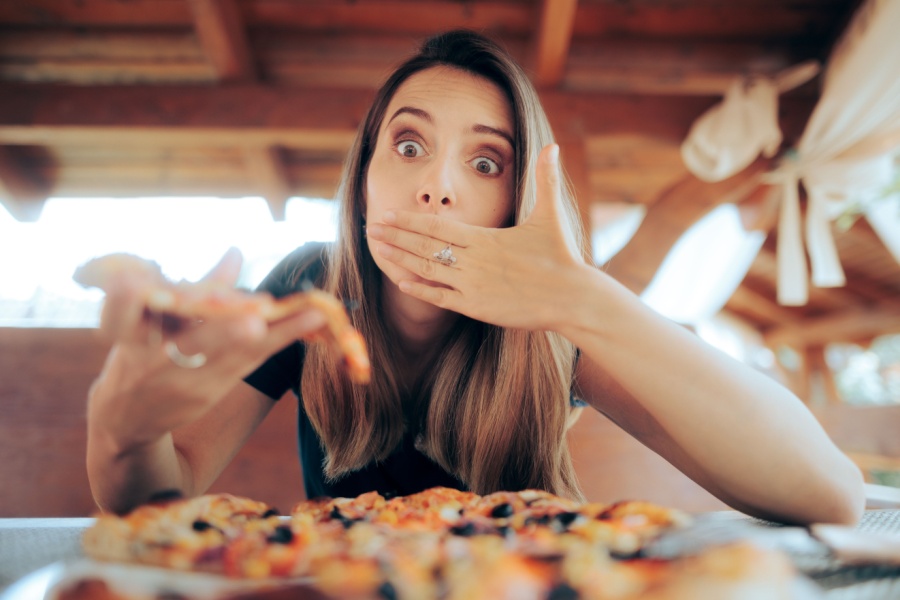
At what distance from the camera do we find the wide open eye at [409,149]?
1.27 m

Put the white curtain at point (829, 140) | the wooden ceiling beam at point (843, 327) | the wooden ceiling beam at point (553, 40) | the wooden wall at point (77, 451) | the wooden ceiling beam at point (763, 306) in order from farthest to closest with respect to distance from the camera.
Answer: the wooden ceiling beam at point (763, 306) → the wooden ceiling beam at point (843, 327) → the wooden ceiling beam at point (553, 40) → the white curtain at point (829, 140) → the wooden wall at point (77, 451)

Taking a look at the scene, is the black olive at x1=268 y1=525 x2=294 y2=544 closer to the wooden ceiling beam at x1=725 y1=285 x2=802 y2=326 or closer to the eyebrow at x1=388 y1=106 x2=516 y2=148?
the eyebrow at x1=388 y1=106 x2=516 y2=148

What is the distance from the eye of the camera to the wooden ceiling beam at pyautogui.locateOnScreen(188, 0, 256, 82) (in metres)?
2.88

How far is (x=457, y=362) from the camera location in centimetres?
138

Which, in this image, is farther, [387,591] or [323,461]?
[323,461]

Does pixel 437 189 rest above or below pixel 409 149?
below

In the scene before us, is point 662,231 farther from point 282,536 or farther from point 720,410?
point 282,536

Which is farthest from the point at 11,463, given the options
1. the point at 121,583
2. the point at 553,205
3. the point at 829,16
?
the point at 829,16

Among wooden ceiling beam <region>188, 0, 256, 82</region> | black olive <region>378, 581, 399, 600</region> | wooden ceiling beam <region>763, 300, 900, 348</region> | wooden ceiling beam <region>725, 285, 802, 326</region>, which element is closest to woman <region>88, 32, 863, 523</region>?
black olive <region>378, 581, 399, 600</region>

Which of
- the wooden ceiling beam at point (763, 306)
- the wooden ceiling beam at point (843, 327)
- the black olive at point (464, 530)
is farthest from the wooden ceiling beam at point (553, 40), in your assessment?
the wooden ceiling beam at point (763, 306)

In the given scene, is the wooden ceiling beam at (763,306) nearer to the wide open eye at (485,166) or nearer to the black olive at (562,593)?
the wide open eye at (485,166)

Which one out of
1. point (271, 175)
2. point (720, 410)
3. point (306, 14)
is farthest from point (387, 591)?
point (271, 175)

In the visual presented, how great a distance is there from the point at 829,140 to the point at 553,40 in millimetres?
1572

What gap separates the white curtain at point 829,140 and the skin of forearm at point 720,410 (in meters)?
2.45
